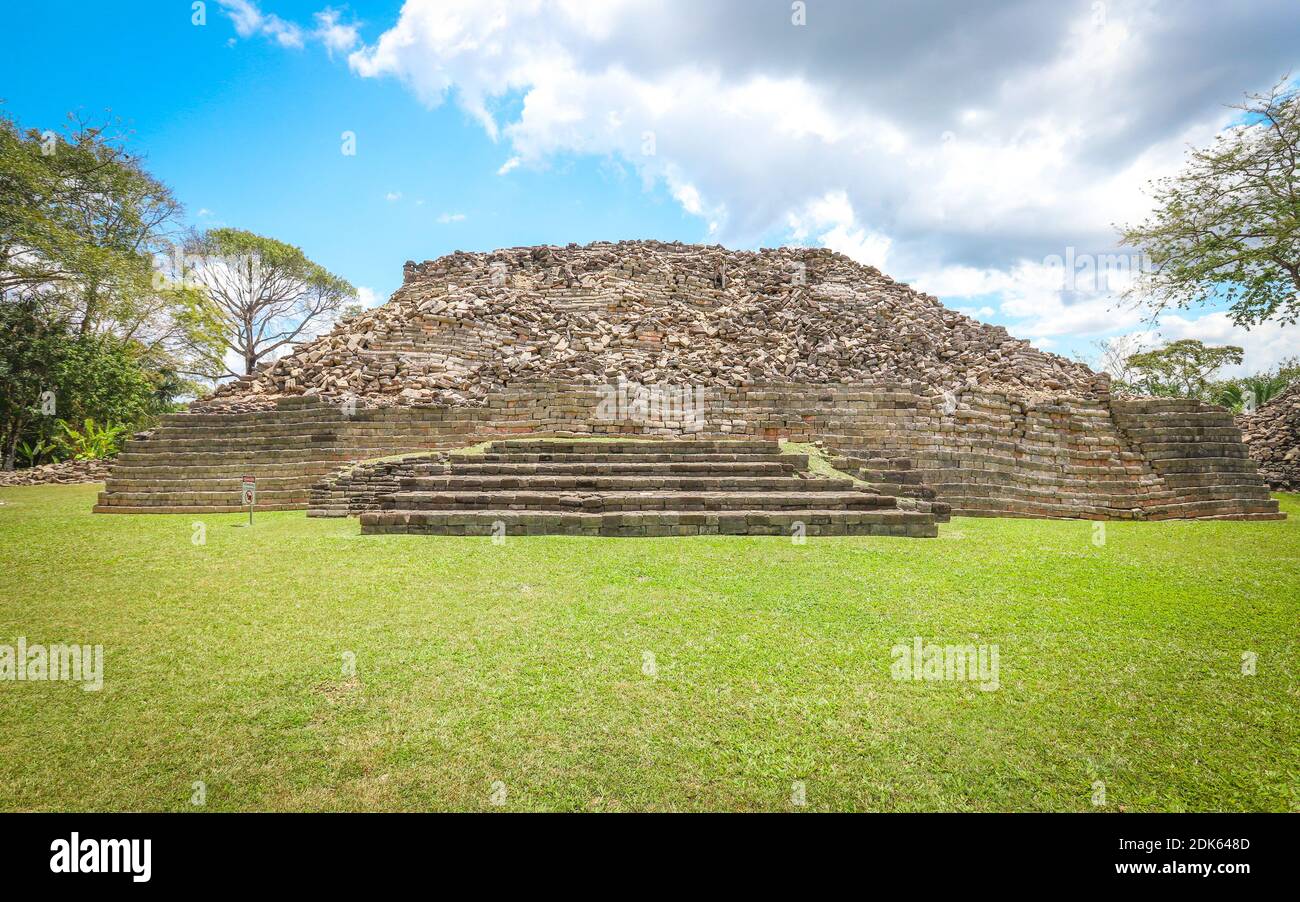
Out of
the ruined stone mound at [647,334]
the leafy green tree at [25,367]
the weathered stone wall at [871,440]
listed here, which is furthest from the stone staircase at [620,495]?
the leafy green tree at [25,367]

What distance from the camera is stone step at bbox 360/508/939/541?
23.4ft

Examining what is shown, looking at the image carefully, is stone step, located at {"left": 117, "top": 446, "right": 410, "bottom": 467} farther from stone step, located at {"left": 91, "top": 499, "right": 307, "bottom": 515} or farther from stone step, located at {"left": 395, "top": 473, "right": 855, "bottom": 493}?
stone step, located at {"left": 395, "top": 473, "right": 855, "bottom": 493}

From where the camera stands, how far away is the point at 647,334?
627 inches

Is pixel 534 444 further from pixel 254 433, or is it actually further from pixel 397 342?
pixel 397 342

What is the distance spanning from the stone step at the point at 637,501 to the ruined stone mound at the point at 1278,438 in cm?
1306

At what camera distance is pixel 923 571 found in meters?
5.28

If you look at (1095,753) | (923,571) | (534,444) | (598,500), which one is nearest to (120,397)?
(534,444)

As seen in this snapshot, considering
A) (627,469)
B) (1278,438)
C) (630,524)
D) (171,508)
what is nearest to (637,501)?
(630,524)

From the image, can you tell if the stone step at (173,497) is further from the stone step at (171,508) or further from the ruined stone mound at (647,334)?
the ruined stone mound at (647,334)

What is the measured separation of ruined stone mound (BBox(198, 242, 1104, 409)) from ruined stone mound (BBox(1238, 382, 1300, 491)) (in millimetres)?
4532

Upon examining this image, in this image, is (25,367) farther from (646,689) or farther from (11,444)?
(646,689)

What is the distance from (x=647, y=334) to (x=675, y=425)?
451 cm

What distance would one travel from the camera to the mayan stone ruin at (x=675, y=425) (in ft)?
26.4

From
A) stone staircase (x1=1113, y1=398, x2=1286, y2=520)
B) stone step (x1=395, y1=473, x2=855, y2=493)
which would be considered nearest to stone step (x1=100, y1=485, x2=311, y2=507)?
stone step (x1=395, y1=473, x2=855, y2=493)
